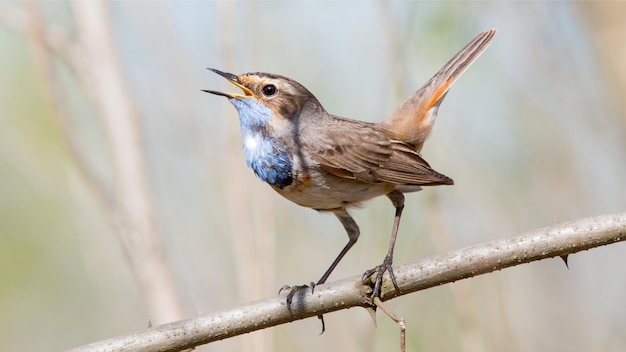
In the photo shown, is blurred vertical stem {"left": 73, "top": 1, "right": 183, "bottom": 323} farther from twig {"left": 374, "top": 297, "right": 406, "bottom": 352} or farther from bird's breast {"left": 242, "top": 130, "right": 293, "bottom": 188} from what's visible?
twig {"left": 374, "top": 297, "right": 406, "bottom": 352}

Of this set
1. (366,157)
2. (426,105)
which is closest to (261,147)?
(366,157)

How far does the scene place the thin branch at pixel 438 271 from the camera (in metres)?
3.12

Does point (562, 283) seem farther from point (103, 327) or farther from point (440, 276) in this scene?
point (103, 327)

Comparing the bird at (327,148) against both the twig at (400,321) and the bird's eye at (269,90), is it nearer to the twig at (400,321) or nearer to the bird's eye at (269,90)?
the bird's eye at (269,90)

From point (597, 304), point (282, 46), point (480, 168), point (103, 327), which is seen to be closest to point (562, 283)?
point (597, 304)

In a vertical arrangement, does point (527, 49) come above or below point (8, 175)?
above

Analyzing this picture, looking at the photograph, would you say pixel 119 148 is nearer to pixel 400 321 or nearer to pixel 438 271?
pixel 438 271

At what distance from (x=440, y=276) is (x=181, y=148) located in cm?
331

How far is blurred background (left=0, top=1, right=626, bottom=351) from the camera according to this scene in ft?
15.9

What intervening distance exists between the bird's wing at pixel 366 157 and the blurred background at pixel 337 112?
0.23m

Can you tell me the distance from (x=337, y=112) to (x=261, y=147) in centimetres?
208

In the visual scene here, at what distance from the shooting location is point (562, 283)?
6.10 metres

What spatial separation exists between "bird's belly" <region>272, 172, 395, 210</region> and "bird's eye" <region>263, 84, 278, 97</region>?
23.1 inches

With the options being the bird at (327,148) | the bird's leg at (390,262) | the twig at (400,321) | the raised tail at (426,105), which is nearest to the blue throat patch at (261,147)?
the bird at (327,148)
